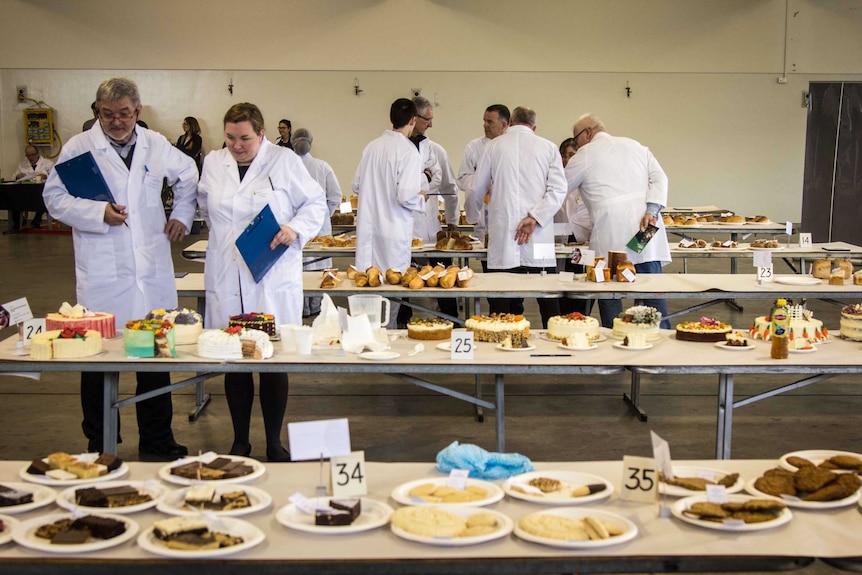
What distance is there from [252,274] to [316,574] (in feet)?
7.07

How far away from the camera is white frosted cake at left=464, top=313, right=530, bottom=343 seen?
3715 millimetres

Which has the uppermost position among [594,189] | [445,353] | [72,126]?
[72,126]

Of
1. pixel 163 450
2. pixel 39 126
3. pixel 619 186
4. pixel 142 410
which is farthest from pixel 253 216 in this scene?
pixel 39 126

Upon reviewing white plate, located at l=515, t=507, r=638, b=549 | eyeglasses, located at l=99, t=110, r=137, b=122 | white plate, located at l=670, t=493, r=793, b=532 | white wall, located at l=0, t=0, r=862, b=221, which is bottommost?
white plate, located at l=515, t=507, r=638, b=549

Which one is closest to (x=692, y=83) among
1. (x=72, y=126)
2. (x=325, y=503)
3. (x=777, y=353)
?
(x=72, y=126)

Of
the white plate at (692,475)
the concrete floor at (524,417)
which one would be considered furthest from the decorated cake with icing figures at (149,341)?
the white plate at (692,475)

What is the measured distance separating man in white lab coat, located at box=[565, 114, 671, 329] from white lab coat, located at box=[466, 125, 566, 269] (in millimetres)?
175

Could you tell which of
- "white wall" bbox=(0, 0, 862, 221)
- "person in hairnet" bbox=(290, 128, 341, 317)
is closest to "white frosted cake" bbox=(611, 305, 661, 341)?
"person in hairnet" bbox=(290, 128, 341, 317)

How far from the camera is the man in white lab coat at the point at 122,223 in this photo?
4004 millimetres

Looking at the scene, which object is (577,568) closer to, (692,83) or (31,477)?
(31,477)

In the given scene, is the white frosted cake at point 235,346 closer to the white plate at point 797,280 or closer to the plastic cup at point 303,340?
the plastic cup at point 303,340

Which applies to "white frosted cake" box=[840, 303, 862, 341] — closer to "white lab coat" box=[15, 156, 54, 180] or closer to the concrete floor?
the concrete floor

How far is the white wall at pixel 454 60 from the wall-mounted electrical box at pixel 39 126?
24 centimetres

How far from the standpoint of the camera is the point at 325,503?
7.24 feet
